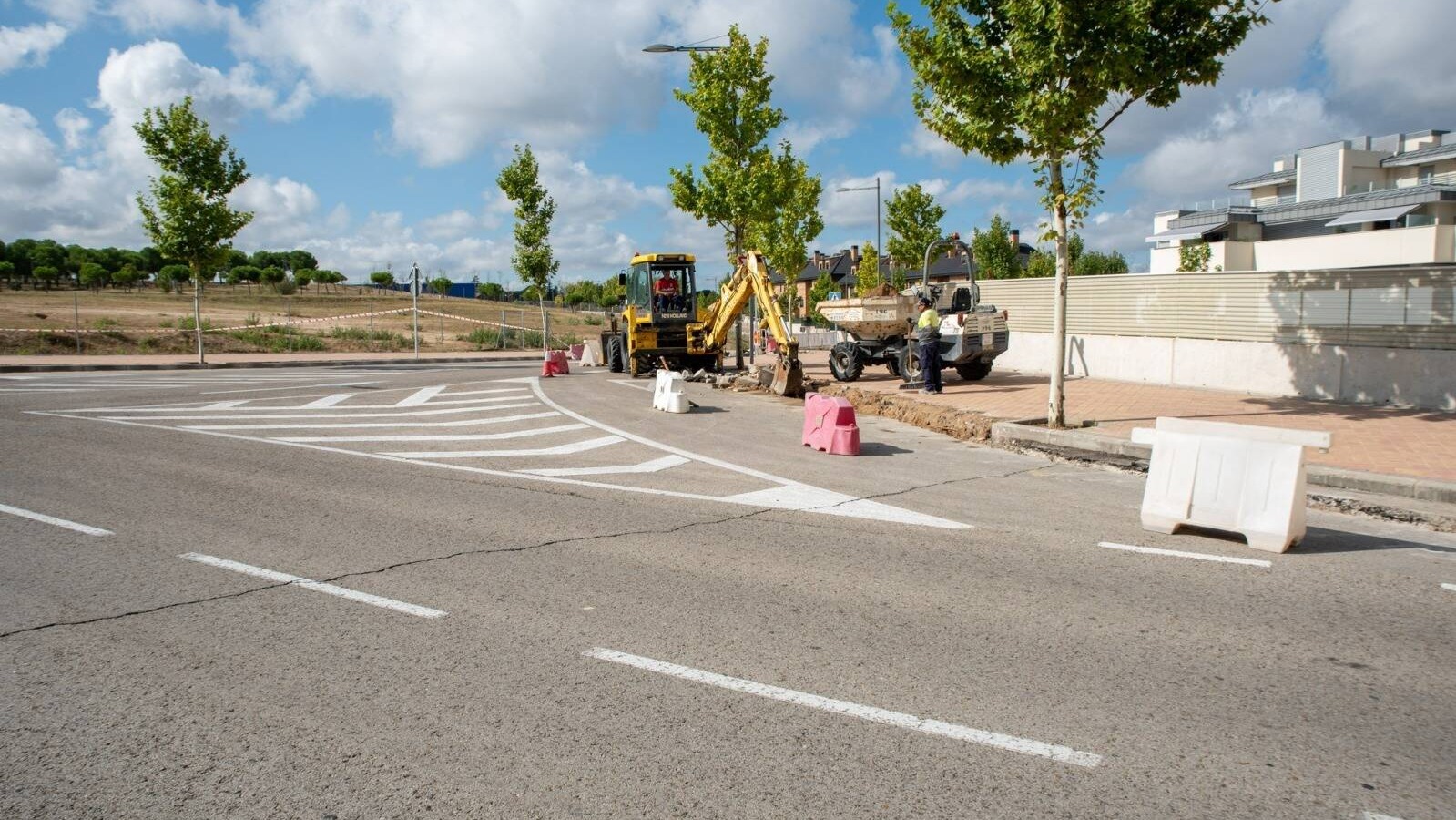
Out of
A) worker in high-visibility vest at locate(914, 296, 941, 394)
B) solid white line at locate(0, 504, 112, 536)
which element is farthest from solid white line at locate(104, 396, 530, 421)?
worker in high-visibility vest at locate(914, 296, 941, 394)

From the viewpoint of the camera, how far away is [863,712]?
154 inches

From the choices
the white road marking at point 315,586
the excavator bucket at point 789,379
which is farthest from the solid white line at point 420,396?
the white road marking at point 315,586

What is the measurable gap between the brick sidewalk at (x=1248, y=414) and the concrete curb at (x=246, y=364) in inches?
795

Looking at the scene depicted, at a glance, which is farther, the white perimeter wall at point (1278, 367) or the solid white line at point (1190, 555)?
the white perimeter wall at point (1278, 367)

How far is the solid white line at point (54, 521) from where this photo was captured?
23.3 ft

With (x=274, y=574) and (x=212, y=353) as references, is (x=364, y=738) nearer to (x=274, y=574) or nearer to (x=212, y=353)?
(x=274, y=574)

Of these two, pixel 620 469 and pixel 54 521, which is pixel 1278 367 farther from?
pixel 54 521

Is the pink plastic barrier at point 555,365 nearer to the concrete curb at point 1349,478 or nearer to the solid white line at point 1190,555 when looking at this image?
the concrete curb at point 1349,478

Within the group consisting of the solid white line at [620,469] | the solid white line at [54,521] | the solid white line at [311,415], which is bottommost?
the solid white line at [54,521]

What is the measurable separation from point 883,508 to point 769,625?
3344 mm

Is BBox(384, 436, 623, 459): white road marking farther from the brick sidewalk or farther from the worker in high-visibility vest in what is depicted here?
the worker in high-visibility vest

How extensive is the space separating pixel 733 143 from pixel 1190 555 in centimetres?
2297

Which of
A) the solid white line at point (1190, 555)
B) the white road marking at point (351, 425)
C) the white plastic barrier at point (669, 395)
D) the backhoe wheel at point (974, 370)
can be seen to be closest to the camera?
the solid white line at point (1190, 555)

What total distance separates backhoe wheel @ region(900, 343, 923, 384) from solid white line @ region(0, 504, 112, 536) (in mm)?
14846
